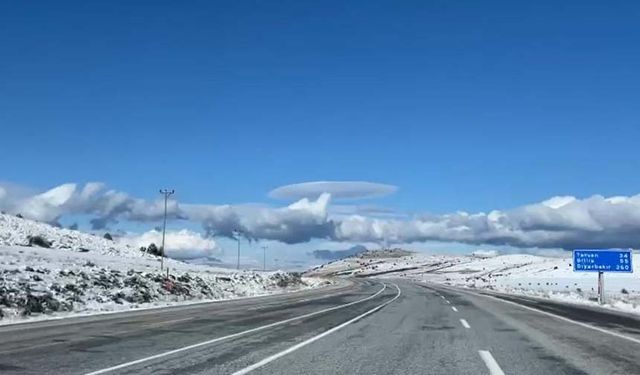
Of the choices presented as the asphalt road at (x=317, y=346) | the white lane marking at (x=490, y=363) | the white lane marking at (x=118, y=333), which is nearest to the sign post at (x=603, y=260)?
the asphalt road at (x=317, y=346)

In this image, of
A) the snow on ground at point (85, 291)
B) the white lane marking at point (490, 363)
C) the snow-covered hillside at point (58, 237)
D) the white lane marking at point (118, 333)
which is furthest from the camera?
the snow-covered hillside at point (58, 237)

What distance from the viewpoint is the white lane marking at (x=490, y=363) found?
11.6 m

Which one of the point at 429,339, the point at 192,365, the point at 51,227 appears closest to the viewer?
the point at 192,365

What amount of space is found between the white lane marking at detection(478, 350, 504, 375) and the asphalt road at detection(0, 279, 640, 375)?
0.7 inches

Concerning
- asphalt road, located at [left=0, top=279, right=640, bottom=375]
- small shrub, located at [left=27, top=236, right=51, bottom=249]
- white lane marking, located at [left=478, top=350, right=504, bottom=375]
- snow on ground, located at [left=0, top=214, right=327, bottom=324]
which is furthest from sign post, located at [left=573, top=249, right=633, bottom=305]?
small shrub, located at [left=27, top=236, right=51, bottom=249]

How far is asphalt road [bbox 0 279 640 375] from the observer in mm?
11883

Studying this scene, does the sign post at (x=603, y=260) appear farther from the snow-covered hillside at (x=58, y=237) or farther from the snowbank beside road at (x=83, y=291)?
the snow-covered hillside at (x=58, y=237)

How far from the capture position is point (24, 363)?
12078mm

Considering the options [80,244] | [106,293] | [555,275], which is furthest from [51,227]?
[106,293]

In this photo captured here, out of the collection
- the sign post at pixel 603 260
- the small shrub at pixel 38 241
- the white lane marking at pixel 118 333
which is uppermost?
the small shrub at pixel 38 241

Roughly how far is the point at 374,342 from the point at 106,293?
2351 cm

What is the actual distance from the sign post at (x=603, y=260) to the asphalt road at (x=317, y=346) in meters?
24.6

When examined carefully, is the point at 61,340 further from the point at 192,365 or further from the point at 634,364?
the point at 634,364

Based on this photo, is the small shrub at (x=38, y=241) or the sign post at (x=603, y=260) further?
the small shrub at (x=38, y=241)
